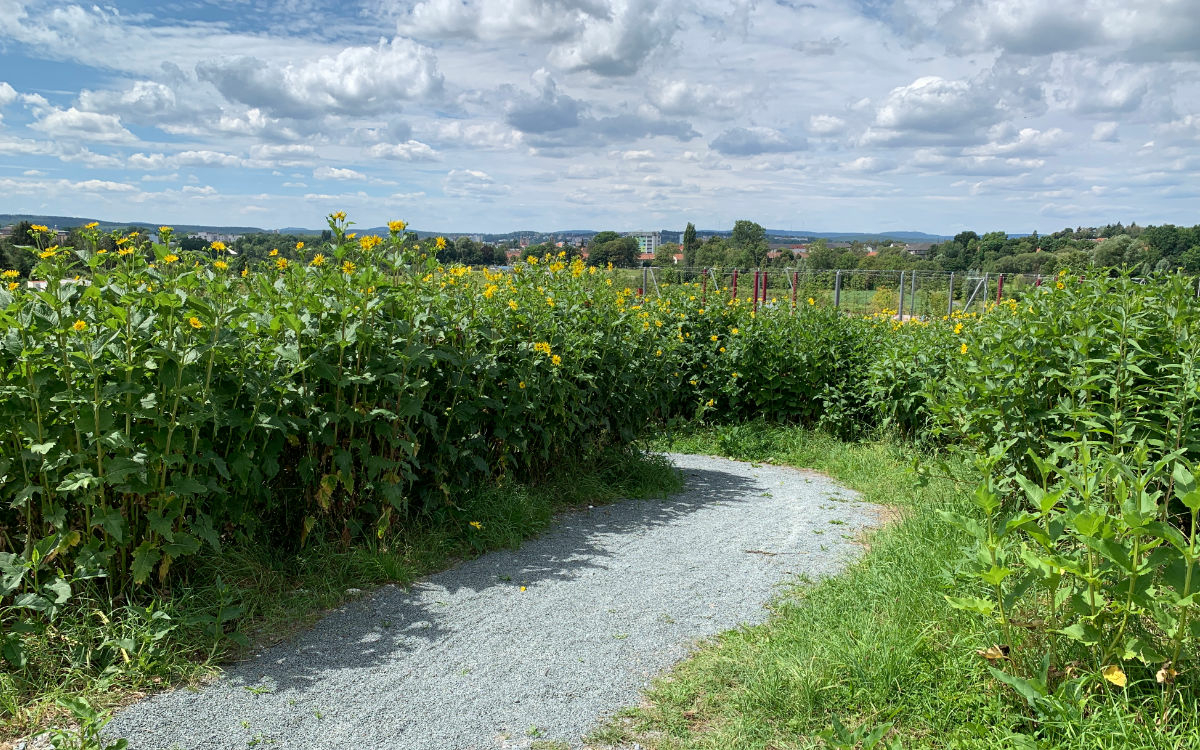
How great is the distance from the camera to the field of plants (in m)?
2.29

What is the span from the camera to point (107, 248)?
3438 mm

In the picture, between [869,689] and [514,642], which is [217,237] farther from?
[869,689]

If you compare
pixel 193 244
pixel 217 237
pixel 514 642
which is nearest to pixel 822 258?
pixel 217 237

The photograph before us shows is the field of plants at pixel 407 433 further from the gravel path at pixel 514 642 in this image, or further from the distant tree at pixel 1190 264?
the distant tree at pixel 1190 264

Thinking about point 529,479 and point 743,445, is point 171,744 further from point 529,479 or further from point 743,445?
point 743,445

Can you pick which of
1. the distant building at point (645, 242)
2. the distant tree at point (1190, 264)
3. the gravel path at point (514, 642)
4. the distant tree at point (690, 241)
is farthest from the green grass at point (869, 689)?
the distant tree at point (690, 241)

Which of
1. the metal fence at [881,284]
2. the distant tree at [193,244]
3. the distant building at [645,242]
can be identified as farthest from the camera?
the distant building at [645,242]

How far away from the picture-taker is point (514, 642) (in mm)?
3104

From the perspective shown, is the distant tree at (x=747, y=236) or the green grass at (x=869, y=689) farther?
the distant tree at (x=747, y=236)

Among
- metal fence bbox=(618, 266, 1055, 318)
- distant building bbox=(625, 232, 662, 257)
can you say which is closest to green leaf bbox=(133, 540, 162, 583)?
metal fence bbox=(618, 266, 1055, 318)

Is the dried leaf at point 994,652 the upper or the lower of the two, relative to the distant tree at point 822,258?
lower

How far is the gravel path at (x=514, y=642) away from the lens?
2.49 m

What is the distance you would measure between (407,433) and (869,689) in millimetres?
2235

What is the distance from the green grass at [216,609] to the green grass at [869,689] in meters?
1.41
